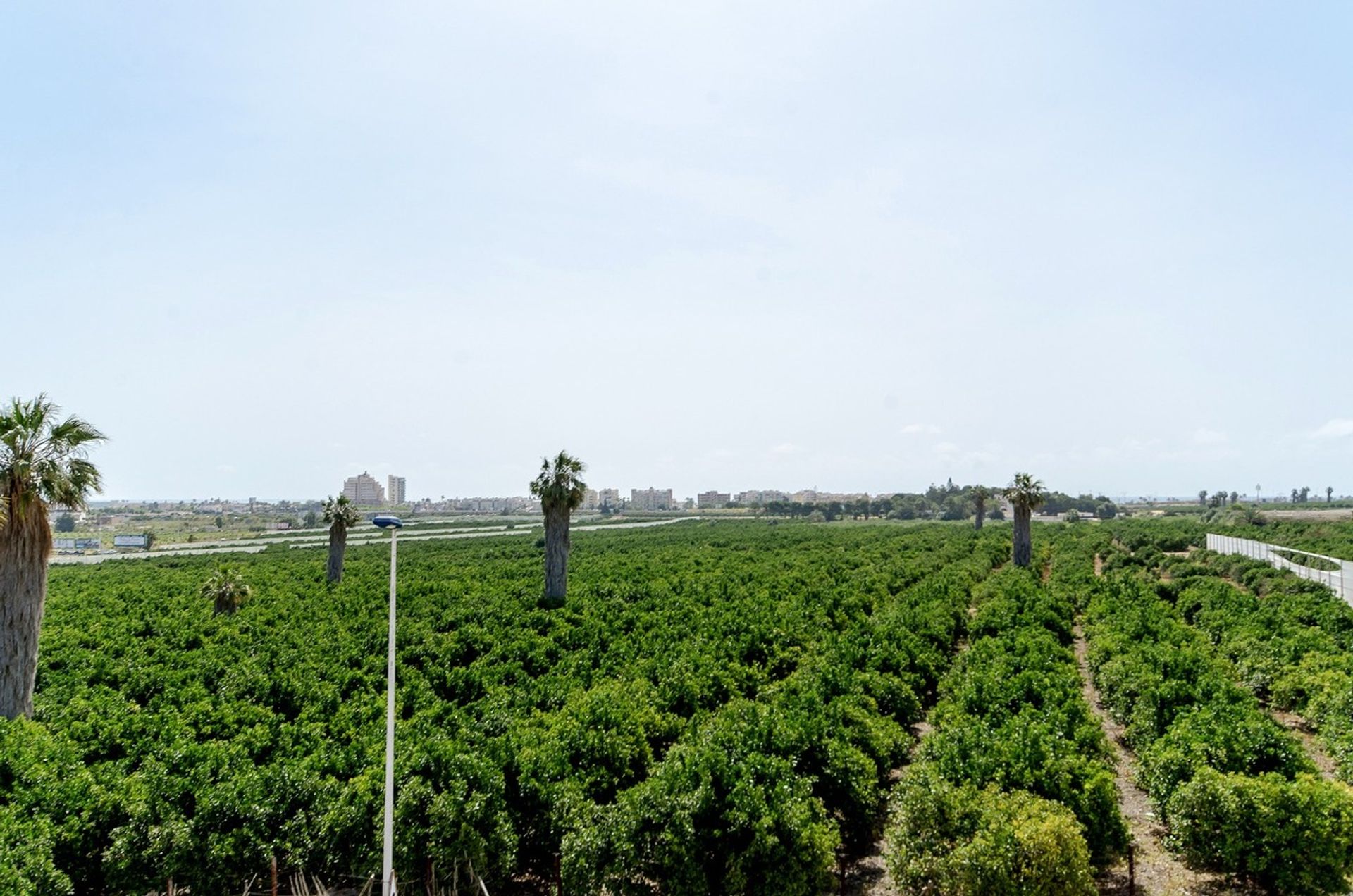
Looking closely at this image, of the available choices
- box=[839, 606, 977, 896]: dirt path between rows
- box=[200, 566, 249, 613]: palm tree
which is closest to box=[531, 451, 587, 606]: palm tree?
box=[200, 566, 249, 613]: palm tree

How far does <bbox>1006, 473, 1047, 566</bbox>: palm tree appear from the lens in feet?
175

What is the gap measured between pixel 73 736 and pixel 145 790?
6.97m

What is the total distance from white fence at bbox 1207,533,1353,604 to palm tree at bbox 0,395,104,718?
186 feet

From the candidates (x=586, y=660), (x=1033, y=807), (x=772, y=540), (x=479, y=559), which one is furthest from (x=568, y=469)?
(x=772, y=540)

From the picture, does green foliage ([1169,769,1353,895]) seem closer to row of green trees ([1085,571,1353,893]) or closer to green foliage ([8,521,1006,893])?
row of green trees ([1085,571,1353,893])

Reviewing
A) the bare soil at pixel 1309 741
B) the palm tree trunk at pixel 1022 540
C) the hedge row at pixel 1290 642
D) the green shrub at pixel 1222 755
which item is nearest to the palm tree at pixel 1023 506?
the palm tree trunk at pixel 1022 540

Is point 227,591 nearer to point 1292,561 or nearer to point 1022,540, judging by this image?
point 1022,540

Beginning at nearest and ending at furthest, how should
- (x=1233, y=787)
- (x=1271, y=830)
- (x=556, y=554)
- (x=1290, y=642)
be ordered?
(x=1271, y=830) < (x=1233, y=787) < (x=1290, y=642) < (x=556, y=554)

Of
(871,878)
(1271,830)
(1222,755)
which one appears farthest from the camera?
(871,878)

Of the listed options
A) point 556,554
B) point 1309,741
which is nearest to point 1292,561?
point 1309,741

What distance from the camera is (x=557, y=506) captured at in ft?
127

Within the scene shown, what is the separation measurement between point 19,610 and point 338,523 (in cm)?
3200

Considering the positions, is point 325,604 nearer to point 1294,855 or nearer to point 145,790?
point 145,790

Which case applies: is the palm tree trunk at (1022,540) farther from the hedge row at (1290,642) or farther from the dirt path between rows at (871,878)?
the dirt path between rows at (871,878)
